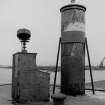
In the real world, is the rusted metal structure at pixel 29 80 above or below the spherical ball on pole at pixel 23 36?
below

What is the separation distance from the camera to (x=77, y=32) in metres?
11.3

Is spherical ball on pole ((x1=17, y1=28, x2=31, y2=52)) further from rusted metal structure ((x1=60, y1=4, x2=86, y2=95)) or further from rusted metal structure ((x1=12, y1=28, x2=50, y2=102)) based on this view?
rusted metal structure ((x1=60, y1=4, x2=86, y2=95))

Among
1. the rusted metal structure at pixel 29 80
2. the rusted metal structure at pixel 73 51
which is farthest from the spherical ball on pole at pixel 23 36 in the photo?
the rusted metal structure at pixel 73 51

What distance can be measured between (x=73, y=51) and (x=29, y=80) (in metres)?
3.54

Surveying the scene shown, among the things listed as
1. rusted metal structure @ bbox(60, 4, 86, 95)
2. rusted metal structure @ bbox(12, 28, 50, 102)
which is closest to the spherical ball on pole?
rusted metal structure @ bbox(12, 28, 50, 102)

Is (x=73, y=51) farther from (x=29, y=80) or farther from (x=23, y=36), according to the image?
(x=29, y=80)

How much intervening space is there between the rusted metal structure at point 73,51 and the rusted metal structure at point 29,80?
2.29 meters

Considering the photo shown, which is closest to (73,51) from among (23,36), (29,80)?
(23,36)

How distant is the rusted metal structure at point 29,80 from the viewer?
9070 millimetres

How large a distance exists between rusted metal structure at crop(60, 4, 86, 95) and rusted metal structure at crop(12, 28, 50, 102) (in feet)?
7.52

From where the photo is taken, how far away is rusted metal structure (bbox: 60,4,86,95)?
1116cm

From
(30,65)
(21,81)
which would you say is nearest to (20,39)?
(30,65)

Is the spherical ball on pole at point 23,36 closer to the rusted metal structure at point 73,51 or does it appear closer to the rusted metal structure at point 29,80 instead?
the rusted metal structure at point 29,80

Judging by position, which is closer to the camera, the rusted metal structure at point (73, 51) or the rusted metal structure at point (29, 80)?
→ the rusted metal structure at point (29, 80)
